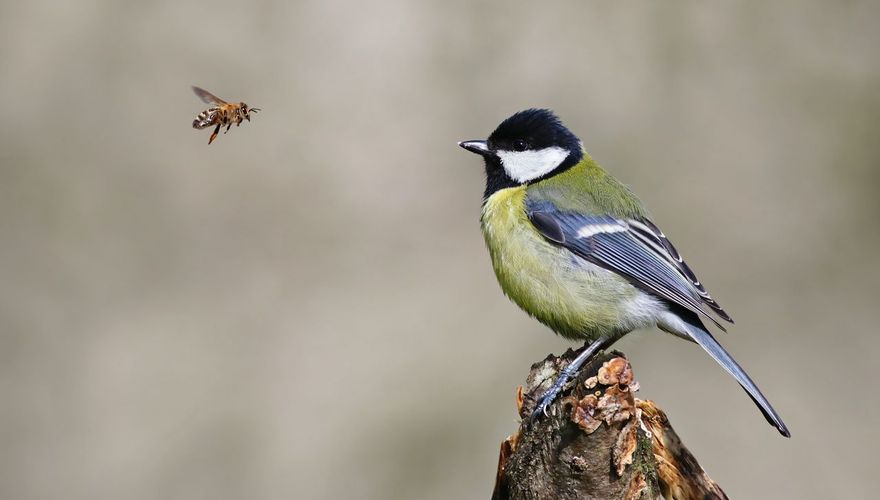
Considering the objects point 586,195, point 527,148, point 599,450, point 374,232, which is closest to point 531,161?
point 527,148

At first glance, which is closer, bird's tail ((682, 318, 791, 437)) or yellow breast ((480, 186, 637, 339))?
bird's tail ((682, 318, 791, 437))

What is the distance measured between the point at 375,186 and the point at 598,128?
1609 millimetres

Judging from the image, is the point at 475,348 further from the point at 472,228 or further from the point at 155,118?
the point at 155,118

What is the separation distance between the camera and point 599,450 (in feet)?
8.37

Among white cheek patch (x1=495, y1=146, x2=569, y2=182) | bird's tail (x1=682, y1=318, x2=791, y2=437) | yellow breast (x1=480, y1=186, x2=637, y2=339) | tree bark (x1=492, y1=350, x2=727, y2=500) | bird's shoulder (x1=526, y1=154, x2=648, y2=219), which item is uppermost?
white cheek patch (x1=495, y1=146, x2=569, y2=182)

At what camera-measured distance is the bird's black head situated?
3842mm

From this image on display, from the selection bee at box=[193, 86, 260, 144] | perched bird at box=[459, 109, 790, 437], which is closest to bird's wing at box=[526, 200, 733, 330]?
perched bird at box=[459, 109, 790, 437]

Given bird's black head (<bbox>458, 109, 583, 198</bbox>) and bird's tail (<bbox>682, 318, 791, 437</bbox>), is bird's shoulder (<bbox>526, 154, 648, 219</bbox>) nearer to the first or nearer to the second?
bird's black head (<bbox>458, 109, 583, 198</bbox>)

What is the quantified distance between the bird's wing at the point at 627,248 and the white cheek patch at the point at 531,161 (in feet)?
0.91

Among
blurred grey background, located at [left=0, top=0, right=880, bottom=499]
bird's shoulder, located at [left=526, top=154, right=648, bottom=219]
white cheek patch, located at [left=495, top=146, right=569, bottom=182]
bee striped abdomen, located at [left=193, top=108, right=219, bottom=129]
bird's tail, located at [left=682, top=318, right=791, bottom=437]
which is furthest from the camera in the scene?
blurred grey background, located at [left=0, top=0, right=880, bottom=499]

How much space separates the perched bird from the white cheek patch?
0.10 m

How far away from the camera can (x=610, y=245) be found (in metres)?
3.46

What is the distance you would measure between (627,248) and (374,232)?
3182mm

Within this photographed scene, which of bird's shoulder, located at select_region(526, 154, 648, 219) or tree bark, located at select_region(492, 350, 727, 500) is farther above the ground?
bird's shoulder, located at select_region(526, 154, 648, 219)
